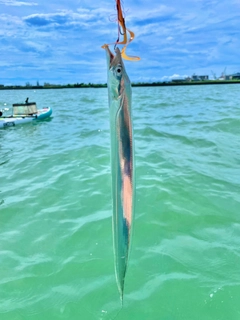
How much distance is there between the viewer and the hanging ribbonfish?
120 cm

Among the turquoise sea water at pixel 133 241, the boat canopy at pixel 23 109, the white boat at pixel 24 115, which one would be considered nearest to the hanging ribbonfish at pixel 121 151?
the turquoise sea water at pixel 133 241

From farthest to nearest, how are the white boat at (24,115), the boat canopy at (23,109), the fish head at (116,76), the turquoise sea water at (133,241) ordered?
the boat canopy at (23,109) < the white boat at (24,115) < the turquoise sea water at (133,241) < the fish head at (116,76)

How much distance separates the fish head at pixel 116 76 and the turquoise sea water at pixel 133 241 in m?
2.29

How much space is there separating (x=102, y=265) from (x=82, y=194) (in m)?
2.30

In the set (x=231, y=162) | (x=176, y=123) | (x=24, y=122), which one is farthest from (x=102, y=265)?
(x=24, y=122)

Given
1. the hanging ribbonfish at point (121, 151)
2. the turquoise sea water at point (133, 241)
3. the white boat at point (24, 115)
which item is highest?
the hanging ribbonfish at point (121, 151)

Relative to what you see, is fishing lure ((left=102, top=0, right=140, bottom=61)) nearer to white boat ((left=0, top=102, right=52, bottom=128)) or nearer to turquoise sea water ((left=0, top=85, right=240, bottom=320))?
turquoise sea water ((left=0, top=85, right=240, bottom=320))

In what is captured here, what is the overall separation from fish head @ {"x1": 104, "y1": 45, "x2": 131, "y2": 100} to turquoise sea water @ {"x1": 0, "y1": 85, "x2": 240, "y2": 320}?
2292mm

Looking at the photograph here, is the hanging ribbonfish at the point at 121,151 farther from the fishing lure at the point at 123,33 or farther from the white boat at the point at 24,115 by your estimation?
the white boat at the point at 24,115

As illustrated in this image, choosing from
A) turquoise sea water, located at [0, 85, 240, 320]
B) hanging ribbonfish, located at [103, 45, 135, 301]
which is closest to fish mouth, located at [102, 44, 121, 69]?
hanging ribbonfish, located at [103, 45, 135, 301]

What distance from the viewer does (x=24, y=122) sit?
55.6 ft

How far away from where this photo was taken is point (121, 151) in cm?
129

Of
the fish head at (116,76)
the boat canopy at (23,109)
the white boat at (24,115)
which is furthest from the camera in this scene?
the boat canopy at (23,109)

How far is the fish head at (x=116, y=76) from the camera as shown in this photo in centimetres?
119
